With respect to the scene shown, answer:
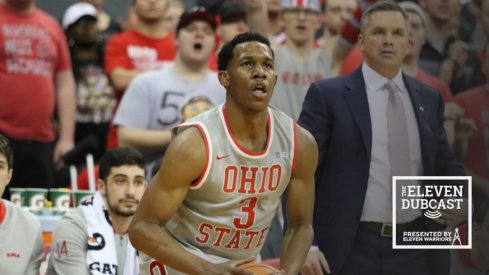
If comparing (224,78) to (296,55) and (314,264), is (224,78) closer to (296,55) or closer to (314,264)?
(314,264)

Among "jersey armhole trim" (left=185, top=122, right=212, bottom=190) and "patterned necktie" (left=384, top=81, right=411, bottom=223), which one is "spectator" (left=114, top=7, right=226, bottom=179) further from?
"jersey armhole trim" (left=185, top=122, right=212, bottom=190)

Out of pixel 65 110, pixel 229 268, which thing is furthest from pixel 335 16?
pixel 229 268

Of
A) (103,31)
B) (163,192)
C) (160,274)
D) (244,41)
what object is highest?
(103,31)

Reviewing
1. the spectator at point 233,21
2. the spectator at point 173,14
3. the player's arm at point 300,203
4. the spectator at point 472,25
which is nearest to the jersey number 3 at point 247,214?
the player's arm at point 300,203

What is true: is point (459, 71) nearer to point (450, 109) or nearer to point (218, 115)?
point (450, 109)

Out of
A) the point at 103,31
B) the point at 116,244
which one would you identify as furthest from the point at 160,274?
the point at 103,31

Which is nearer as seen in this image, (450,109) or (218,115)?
(218,115)

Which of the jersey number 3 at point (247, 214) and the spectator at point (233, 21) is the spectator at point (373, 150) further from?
the spectator at point (233, 21)

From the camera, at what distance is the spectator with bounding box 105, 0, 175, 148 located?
714 cm

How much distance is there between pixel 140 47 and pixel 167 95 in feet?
3.07

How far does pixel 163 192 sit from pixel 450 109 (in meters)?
1.74

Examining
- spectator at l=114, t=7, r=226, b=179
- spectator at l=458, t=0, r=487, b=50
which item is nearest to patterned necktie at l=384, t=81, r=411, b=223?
spectator at l=458, t=0, r=487, b=50

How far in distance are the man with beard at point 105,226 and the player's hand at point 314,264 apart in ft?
2.86

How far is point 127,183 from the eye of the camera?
5.46 meters
